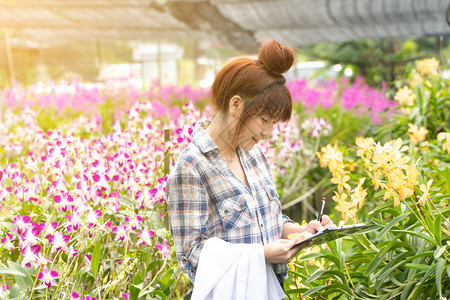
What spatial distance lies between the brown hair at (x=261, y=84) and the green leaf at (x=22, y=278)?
0.76 m

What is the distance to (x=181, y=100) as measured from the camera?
509 centimetres

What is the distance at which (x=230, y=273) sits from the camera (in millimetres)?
1259

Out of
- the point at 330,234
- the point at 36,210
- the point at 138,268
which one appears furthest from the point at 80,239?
the point at 330,234

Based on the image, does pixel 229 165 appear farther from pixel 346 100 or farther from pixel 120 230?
pixel 346 100

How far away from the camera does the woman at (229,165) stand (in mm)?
1291

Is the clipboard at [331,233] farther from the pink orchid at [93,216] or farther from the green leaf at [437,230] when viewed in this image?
the pink orchid at [93,216]

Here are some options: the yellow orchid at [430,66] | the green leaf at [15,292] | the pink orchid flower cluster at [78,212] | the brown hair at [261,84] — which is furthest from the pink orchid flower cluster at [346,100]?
the green leaf at [15,292]

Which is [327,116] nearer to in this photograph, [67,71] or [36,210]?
[67,71]

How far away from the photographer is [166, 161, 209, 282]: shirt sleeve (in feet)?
4.20

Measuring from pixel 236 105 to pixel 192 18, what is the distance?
424 cm

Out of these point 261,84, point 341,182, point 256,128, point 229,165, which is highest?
point 261,84

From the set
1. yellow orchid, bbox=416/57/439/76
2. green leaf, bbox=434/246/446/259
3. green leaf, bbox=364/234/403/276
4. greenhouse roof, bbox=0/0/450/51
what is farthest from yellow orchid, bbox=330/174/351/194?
greenhouse roof, bbox=0/0/450/51

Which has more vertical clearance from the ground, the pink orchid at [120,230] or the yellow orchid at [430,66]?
the yellow orchid at [430,66]

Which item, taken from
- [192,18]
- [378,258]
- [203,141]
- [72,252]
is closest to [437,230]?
[378,258]
